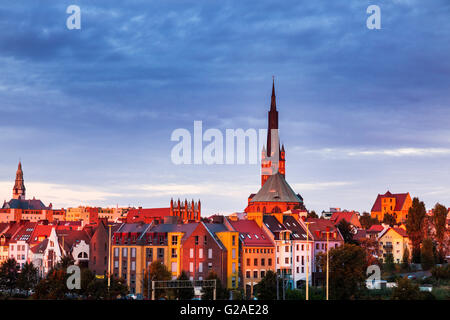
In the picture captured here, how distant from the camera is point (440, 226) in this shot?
126m

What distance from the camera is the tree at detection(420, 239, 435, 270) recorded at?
394 feet

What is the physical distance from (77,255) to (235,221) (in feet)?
94.4

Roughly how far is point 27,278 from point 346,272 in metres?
47.3

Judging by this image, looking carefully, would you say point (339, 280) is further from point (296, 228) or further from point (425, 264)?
point (425, 264)

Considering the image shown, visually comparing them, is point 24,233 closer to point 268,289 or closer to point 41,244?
point 41,244

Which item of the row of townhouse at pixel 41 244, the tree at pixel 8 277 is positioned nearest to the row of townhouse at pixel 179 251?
the row of townhouse at pixel 41 244

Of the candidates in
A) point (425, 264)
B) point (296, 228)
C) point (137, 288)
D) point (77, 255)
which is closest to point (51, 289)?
point (137, 288)

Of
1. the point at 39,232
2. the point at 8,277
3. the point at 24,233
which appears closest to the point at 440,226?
the point at 8,277

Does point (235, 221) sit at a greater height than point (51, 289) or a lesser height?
greater

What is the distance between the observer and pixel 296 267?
111062 millimetres

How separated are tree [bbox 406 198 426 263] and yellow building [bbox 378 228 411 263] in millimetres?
21632
